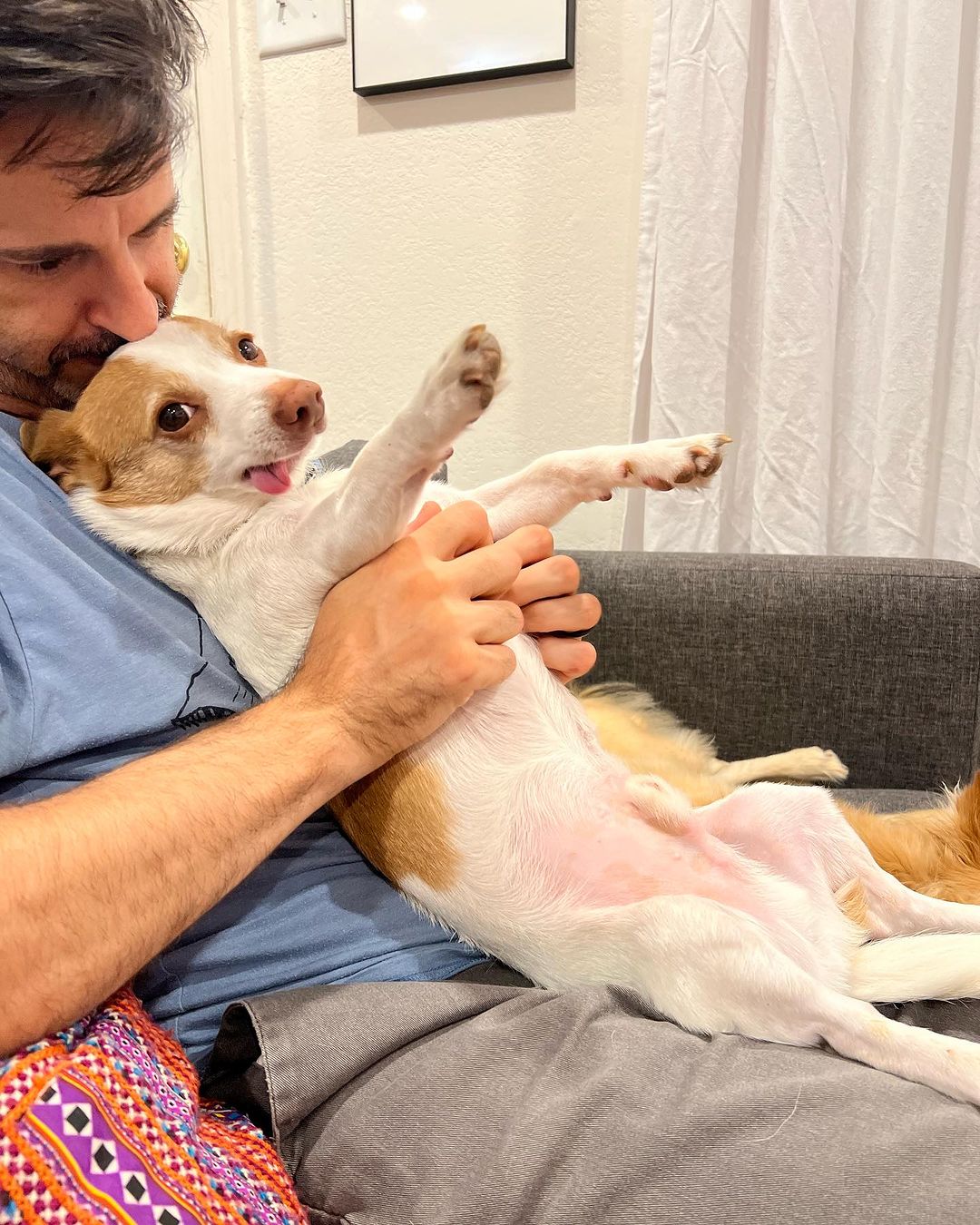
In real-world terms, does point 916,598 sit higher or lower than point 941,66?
lower

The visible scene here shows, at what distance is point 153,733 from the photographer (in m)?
0.91

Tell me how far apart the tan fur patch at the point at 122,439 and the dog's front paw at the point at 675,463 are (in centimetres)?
56

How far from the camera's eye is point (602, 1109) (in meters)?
0.70

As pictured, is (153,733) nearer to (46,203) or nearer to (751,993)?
(46,203)

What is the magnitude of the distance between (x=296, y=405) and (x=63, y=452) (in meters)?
0.29

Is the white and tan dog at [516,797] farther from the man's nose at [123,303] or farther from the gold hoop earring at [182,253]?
the gold hoop earring at [182,253]

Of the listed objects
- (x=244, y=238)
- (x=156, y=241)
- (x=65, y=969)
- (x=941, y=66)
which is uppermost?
(x=941, y=66)

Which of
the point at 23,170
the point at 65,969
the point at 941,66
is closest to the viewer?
the point at 65,969

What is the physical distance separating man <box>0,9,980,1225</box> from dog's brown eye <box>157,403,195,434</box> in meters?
0.11

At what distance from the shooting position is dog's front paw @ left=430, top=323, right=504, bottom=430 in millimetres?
849

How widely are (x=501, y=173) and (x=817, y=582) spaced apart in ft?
4.36

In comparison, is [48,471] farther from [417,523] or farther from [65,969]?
[65,969]

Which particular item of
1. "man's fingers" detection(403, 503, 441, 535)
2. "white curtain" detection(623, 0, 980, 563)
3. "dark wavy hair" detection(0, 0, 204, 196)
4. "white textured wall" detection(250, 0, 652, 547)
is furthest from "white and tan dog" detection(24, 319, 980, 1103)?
"white textured wall" detection(250, 0, 652, 547)

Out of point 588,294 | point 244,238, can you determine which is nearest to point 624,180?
point 588,294
